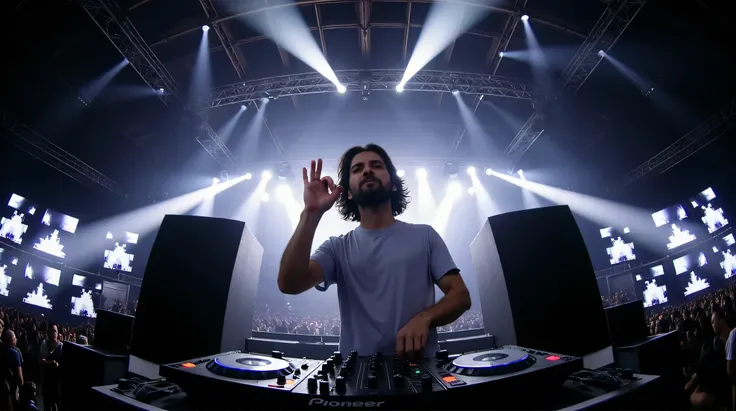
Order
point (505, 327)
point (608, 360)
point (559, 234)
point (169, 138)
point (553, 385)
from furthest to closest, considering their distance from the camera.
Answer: point (169, 138) < point (505, 327) < point (559, 234) < point (608, 360) < point (553, 385)

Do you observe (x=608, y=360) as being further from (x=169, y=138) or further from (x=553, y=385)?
(x=169, y=138)

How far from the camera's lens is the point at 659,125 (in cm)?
1116

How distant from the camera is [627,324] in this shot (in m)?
1.91

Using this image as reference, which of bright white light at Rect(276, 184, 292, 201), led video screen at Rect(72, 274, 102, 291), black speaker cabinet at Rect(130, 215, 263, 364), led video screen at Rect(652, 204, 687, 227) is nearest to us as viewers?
black speaker cabinet at Rect(130, 215, 263, 364)

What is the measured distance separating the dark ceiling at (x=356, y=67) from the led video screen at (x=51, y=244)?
301 cm

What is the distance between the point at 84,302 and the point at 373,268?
17177mm

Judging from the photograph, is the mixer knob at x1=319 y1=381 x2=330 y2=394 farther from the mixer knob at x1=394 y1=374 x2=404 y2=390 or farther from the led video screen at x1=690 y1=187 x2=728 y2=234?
the led video screen at x1=690 y1=187 x2=728 y2=234

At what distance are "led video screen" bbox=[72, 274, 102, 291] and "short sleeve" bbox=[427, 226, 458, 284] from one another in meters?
17.2

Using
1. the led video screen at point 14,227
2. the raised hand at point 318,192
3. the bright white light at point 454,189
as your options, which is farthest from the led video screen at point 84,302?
the bright white light at point 454,189

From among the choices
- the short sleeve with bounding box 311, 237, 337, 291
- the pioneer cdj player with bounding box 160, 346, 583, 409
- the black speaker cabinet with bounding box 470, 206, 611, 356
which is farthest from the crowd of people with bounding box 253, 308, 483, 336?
the pioneer cdj player with bounding box 160, 346, 583, 409

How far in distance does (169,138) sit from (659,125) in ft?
54.9

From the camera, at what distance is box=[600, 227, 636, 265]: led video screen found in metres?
15.2

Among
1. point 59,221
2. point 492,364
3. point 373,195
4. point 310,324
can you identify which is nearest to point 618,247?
point 310,324

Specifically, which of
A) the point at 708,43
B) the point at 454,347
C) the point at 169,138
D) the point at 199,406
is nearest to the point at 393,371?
the point at 199,406
